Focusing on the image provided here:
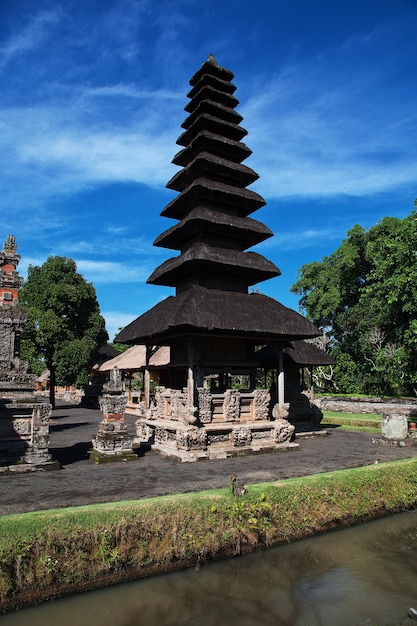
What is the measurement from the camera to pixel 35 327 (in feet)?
96.6

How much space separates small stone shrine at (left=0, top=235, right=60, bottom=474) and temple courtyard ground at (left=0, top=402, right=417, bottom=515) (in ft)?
1.53

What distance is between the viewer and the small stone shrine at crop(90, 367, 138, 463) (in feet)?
39.9

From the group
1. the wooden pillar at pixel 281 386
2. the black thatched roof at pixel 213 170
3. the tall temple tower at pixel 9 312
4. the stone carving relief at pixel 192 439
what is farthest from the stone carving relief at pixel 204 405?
the black thatched roof at pixel 213 170

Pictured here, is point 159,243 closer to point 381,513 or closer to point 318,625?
point 381,513

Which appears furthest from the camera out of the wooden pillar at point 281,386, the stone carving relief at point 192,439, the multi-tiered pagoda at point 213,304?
the wooden pillar at point 281,386

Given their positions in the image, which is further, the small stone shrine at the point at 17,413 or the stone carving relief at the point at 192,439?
the stone carving relief at the point at 192,439

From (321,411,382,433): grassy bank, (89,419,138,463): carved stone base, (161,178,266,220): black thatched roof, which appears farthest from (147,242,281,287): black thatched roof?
Answer: (321,411,382,433): grassy bank

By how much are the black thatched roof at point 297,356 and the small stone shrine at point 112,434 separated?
7802 millimetres

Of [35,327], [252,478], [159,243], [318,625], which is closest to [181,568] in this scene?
[318,625]

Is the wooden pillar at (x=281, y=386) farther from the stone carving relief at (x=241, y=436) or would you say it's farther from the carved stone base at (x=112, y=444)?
the carved stone base at (x=112, y=444)

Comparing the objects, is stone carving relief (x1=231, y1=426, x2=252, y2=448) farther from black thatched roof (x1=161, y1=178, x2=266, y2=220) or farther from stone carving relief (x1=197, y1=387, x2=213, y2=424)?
black thatched roof (x1=161, y1=178, x2=266, y2=220)

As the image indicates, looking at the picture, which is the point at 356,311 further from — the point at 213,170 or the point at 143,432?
the point at 143,432

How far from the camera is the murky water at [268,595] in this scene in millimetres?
5500

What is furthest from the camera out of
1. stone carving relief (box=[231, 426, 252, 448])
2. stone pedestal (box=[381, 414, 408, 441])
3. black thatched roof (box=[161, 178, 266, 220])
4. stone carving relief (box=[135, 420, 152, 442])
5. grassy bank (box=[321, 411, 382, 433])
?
grassy bank (box=[321, 411, 382, 433])
